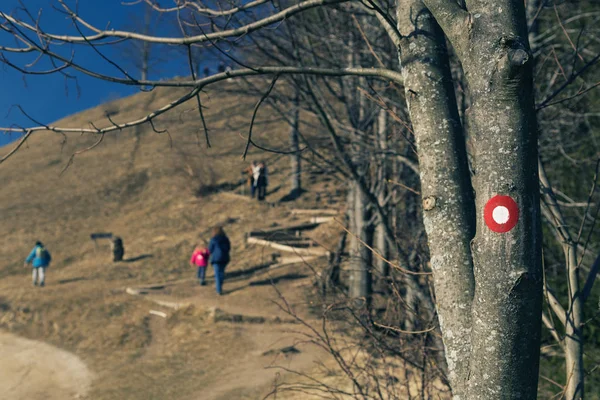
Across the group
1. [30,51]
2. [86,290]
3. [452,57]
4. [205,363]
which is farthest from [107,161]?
[30,51]

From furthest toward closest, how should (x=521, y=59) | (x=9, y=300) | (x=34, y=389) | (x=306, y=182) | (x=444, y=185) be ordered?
(x=306, y=182) → (x=9, y=300) → (x=34, y=389) → (x=444, y=185) → (x=521, y=59)

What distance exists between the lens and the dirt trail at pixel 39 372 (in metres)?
9.52

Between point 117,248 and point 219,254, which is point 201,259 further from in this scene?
point 117,248

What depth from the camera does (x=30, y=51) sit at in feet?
11.3

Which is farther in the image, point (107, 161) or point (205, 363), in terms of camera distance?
point (107, 161)

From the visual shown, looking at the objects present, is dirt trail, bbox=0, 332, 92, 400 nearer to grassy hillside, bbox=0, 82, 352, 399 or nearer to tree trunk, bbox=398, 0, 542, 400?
grassy hillside, bbox=0, 82, 352, 399

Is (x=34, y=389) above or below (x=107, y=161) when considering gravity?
below

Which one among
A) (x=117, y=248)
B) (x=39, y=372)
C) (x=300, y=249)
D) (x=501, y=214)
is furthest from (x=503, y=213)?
(x=117, y=248)

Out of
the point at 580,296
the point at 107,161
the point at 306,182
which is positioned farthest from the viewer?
the point at 107,161

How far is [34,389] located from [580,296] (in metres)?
8.90

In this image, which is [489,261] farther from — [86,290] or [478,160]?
[86,290]

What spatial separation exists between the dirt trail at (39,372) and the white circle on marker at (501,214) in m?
8.69

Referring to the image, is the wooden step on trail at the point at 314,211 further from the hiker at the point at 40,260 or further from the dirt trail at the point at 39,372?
the dirt trail at the point at 39,372

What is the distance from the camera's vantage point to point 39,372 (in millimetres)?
10633
